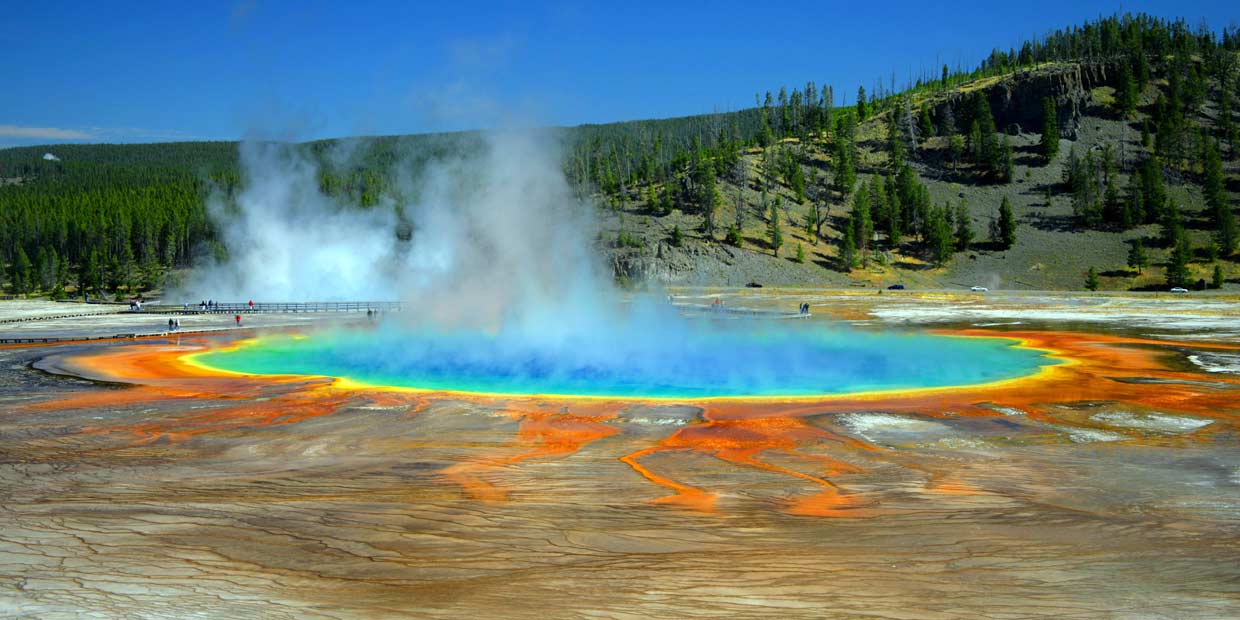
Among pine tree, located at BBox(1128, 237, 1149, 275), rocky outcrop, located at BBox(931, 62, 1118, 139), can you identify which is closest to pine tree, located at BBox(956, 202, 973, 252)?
pine tree, located at BBox(1128, 237, 1149, 275)

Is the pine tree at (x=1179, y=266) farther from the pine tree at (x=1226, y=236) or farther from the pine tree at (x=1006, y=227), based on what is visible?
the pine tree at (x=1006, y=227)

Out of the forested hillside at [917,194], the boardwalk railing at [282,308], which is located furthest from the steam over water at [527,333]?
the forested hillside at [917,194]

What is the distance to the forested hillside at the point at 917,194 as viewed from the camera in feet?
247

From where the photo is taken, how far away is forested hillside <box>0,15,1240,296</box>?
247ft

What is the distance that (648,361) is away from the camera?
24.3 meters

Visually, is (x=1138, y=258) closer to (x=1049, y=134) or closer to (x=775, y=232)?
(x=775, y=232)

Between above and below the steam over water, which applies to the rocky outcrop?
above

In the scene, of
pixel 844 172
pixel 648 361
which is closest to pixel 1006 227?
pixel 844 172

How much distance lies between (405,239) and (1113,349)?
44.2 metres

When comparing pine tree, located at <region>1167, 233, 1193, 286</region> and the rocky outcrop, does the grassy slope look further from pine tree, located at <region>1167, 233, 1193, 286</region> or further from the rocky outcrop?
the rocky outcrop

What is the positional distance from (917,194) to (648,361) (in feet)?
230

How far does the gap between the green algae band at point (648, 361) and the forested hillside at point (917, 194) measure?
2327cm

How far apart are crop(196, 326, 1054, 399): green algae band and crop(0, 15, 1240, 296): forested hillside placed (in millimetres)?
23271

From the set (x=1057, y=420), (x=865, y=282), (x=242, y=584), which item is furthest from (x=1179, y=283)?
(x=242, y=584)
